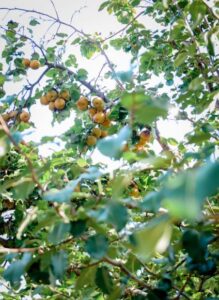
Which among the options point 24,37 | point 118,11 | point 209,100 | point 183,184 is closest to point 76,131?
point 24,37

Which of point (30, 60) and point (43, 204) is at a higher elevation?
point (30, 60)

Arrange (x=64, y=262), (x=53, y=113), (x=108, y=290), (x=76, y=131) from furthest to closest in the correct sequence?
1. (x=53, y=113)
2. (x=76, y=131)
3. (x=108, y=290)
4. (x=64, y=262)

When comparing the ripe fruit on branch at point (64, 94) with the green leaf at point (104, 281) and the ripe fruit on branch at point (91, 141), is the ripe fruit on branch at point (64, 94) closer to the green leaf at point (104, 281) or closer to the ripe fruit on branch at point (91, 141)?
the ripe fruit on branch at point (91, 141)

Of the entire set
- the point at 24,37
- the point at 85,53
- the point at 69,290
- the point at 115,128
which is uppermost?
the point at 24,37

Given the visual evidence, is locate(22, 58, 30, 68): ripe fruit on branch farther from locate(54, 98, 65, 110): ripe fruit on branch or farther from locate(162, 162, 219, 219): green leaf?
locate(162, 162, 219, 219): green leaf

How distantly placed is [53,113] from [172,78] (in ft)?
3.65

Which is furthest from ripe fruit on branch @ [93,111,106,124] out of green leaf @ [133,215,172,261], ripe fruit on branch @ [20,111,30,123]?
green leaf @ [133,215,172,261]

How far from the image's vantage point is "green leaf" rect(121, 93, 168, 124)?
1.69 feet

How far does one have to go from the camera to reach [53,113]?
2533mm

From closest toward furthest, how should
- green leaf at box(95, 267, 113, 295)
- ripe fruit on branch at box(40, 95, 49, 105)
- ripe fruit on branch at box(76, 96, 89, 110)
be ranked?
green leaf at box(95, 267, 113, 295)
ripe fruit on branch at box(76, 96, 89, 110)
ripe fruit on branch at box(40, 95, 49, 105)

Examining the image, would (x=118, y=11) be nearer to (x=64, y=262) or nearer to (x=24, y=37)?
(x=24, y=37)

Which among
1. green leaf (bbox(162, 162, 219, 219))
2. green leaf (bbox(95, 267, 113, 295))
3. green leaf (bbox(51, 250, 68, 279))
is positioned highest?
green leaf (bbox(162, 162, 219, 219))

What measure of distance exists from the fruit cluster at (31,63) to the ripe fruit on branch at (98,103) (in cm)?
55

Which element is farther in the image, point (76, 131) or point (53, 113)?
point (53, 113)
